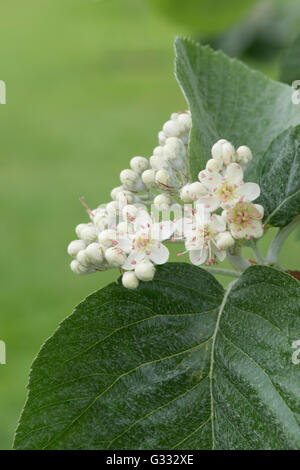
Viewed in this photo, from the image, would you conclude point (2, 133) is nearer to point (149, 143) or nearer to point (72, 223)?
point (149, 143)

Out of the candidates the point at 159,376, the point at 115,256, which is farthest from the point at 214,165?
the point at 159,376

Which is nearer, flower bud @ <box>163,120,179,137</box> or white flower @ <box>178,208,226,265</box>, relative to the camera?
white flower @ <box>178,208,226,265</box>

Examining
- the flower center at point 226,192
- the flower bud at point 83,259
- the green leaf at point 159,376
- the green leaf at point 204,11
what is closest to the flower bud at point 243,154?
the flower center at point 226,192

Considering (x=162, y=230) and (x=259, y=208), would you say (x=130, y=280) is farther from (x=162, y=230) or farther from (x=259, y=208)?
(x=259, y=208)

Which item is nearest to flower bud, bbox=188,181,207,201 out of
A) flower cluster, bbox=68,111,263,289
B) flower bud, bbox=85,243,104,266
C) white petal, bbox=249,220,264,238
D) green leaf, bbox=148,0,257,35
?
flower cluster, bbox=68,111,263,289

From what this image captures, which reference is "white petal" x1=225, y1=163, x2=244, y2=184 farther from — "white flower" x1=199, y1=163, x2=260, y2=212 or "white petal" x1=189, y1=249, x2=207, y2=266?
"white petal" x1=189, y1=249, x2=207, y2=266

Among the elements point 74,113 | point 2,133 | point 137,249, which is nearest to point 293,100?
point 137,249
